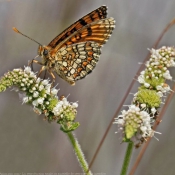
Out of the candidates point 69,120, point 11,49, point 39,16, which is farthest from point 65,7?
point 69,120

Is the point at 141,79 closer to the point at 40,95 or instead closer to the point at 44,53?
the point at 40,95

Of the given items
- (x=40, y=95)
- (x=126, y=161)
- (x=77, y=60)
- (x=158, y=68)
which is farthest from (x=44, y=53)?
(x=126, y=161)

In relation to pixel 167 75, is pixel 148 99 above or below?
below

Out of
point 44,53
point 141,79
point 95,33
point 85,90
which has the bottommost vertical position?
point 85,90

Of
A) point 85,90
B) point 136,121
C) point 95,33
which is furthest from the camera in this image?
point 85,90

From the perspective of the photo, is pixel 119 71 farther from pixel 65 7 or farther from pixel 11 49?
pixel 11 49

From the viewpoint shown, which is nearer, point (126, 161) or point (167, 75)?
point (126, 161)
